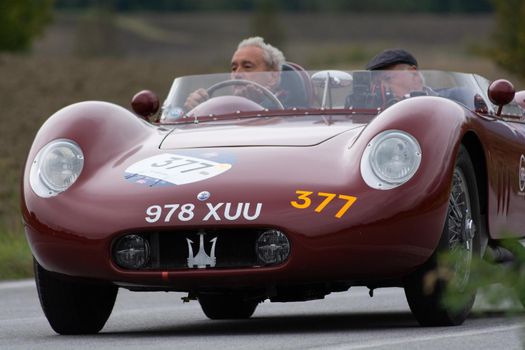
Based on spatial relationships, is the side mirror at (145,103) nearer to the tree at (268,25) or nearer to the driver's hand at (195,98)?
the driver's hand at (195,98)

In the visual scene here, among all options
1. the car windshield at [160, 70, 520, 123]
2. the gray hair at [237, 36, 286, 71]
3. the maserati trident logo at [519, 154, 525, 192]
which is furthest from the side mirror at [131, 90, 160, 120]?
the maserati trident logo at [519, 154, 525, 192]

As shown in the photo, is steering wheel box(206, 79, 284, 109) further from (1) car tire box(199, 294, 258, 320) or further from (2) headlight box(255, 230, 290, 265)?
(2) headlight box(255, 230, 290, 265)

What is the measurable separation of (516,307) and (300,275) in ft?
9.19

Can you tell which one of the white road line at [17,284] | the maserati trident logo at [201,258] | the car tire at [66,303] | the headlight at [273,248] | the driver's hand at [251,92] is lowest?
the white road line at [17,284]

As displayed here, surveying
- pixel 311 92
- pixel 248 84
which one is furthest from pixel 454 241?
pixel 248 84

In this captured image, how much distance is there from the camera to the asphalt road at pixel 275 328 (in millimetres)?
6035

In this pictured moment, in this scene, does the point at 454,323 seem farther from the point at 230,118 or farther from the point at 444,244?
the point at 230,118

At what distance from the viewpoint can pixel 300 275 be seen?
21.7 feet

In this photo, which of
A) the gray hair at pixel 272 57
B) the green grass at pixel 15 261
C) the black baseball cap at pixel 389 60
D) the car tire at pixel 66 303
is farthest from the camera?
the green grass at pixel 15 261

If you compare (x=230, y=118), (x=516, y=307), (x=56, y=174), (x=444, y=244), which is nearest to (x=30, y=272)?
(x=230, y=118)

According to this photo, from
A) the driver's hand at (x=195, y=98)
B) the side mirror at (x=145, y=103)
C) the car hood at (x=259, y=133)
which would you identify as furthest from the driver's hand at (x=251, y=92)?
the car hood at (x=259, y=133)

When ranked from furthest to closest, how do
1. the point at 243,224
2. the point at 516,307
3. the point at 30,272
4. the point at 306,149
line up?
the point at 30,272 < the point at 306,149 < the point at 243,224 < the point at 516,307

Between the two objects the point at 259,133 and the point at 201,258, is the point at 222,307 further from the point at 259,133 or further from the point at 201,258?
the point at 201,258

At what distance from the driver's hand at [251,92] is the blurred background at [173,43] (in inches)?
157
